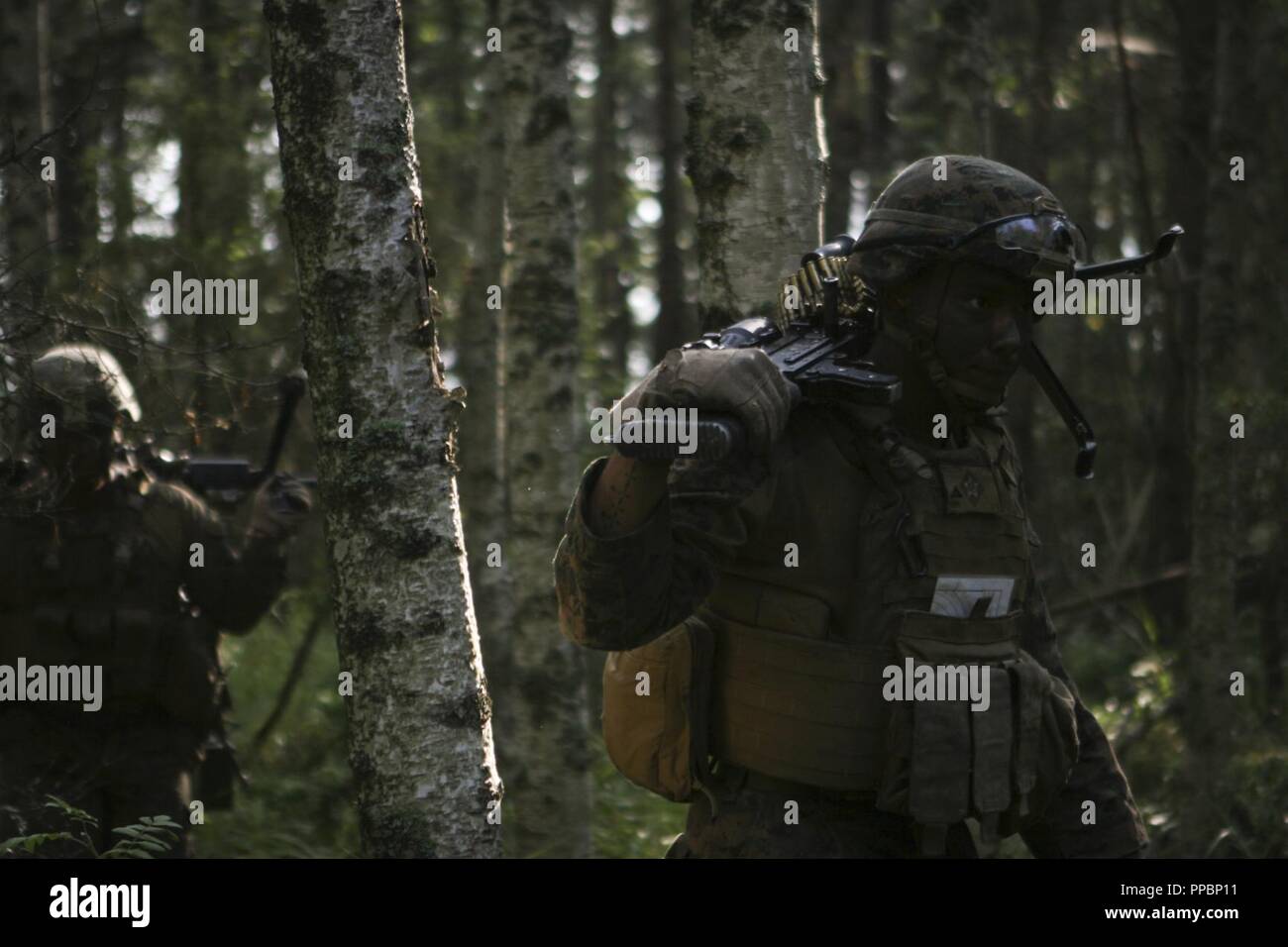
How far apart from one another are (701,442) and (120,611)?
3.96 m

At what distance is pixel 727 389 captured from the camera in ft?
10.0

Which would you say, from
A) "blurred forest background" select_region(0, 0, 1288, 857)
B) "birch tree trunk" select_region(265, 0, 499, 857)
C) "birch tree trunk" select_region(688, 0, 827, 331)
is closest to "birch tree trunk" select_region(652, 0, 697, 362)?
"blurred forest background" select_region(0, 0, 1288, 857)

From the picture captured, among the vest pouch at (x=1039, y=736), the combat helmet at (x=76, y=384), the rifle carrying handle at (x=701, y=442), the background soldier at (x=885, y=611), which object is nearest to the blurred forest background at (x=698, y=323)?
the combat helmet at (x=76, y=384)

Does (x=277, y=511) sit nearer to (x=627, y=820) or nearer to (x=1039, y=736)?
(x=627, y=820)

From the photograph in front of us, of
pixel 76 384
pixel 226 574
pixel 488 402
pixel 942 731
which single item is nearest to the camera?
pixel 942 731

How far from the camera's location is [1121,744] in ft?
28.4

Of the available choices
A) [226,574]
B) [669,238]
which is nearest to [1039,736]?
[226,574]

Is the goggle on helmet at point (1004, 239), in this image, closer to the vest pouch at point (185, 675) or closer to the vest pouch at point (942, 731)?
the vest pouch at point (942, 731)

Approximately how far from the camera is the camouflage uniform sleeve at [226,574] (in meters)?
6.50

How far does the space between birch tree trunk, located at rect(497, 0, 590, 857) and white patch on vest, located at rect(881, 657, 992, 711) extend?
3.73 meters

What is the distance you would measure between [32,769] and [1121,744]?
222 inches

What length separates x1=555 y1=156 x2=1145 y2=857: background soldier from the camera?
11.9 ft
